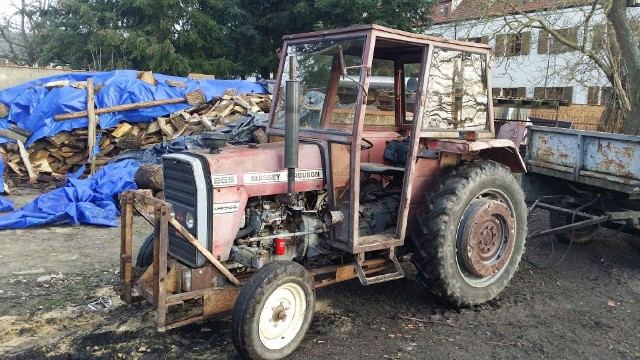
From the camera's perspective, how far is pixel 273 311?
12.4 ft

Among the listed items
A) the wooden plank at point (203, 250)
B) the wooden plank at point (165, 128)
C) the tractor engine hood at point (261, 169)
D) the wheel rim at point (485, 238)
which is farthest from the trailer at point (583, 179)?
the wooden plank at point (165, 128)

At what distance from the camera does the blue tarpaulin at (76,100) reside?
10609 mm

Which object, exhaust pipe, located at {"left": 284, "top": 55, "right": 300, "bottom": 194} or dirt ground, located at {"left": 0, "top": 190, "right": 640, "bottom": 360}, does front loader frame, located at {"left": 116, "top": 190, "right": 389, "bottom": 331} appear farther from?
exhaust pipe, located at {"left": 284, "top": 55, "right": 300, "bottom": 194}

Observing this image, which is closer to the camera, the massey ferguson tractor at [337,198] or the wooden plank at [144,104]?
the massey ferguson tractor at [337,198]

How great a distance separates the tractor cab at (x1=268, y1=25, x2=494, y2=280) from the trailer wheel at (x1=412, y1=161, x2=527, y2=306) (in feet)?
0.81

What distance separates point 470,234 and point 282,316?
1.85 metres

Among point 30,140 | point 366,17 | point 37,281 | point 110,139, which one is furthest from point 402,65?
point 366,17

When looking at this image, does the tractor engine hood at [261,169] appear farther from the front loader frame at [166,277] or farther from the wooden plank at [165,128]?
the wooden plank at [165,128]

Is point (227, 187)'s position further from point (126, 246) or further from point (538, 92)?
point (538, 92)

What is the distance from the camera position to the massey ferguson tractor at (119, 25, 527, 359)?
385cm

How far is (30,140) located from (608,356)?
1035 centimetres

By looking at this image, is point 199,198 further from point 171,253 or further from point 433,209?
point 433,209

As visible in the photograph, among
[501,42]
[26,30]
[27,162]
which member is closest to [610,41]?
[501,42]

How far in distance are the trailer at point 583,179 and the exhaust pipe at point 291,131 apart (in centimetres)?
328
